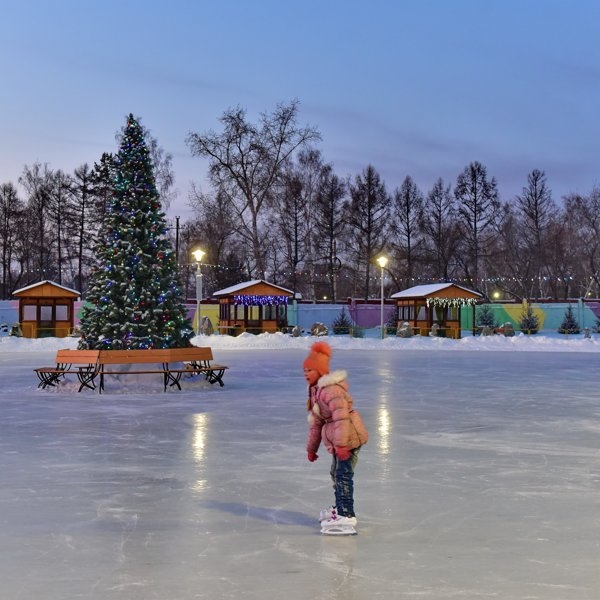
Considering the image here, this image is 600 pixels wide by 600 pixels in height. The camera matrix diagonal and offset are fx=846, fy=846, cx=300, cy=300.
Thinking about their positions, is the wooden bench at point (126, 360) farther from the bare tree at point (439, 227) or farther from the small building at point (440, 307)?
the bare tree at point (439, 227)

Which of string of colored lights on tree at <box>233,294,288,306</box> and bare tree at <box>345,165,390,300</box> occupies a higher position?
bare tree at <box>345,165,390,300</box>

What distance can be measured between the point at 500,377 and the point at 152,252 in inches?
338

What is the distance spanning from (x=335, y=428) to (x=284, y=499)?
64.0 inches

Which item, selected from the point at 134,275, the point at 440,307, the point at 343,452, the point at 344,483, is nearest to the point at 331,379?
the point at 343,452

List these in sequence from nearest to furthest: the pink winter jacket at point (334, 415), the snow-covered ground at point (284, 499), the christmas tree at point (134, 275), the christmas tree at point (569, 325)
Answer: the snow-covered ground at point (284, 499) < the pink winter jacket at point (334, 415) < the christmas tree at point (134, 275) < the christmas tree at point (569, 325)

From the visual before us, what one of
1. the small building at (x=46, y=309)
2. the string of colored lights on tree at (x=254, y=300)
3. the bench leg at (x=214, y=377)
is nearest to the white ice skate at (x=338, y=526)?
the bench leg at (x=214, y=377)

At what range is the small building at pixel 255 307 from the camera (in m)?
44.2

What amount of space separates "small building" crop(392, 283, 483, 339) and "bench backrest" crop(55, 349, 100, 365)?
27833 mm

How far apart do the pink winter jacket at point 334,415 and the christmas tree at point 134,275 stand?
494 inches

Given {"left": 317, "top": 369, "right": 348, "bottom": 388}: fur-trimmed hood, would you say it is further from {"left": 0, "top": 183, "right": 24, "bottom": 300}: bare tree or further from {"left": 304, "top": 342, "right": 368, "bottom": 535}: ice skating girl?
{"left": 0, "top": 183, "right": 24, "bottom": 300}: bare tree

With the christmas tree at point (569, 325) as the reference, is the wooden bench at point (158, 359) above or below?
below

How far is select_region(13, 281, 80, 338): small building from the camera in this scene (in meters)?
41.3

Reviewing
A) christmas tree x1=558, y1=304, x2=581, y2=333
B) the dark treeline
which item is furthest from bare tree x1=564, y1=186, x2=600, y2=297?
christmas tree x1=558, y1=304, x2=581, y2=333

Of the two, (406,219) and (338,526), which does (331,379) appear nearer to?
(338,526)
